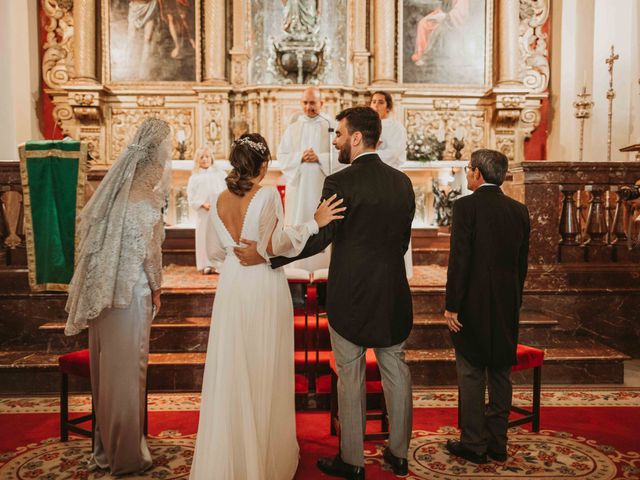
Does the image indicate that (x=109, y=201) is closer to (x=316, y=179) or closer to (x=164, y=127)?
(x=164, y=127)

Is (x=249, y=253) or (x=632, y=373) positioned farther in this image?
(x=632, y=373)

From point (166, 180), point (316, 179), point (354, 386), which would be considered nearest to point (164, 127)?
point (166, 180)

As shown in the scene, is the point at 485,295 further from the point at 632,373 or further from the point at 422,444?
the point at 632,373

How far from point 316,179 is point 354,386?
2983mm

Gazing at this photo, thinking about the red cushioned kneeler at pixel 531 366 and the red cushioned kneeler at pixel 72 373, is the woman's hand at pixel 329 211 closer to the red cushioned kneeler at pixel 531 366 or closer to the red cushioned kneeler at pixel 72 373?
the red cushioned kneeler at pixel 531 366

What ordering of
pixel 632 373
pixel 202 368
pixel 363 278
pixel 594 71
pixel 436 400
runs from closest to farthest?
pixel 363 278 → pixel 436 400 → pixel 202 368 → pixel 632 373 → pixel 594 71

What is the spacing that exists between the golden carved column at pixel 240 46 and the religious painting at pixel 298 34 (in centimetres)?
12

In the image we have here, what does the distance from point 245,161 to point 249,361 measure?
983 mm

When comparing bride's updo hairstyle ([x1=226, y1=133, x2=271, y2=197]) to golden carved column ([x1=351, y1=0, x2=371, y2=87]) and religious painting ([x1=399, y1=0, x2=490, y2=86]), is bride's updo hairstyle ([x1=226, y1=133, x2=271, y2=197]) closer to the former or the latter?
golden carved column ([x1=351, y1=0, x2=371, y2=87])

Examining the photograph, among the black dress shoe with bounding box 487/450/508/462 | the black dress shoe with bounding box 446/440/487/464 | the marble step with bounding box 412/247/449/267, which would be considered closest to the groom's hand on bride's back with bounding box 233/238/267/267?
the black dress shoe with bounding box 446/440/487/464

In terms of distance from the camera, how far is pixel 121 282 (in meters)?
3.38

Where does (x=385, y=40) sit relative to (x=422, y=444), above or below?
above

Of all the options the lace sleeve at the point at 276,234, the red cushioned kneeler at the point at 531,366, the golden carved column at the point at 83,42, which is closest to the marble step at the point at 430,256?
the red cushioned kneeler at the point at 531,366

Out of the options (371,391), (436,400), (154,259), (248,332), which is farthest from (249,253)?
(436,400)
